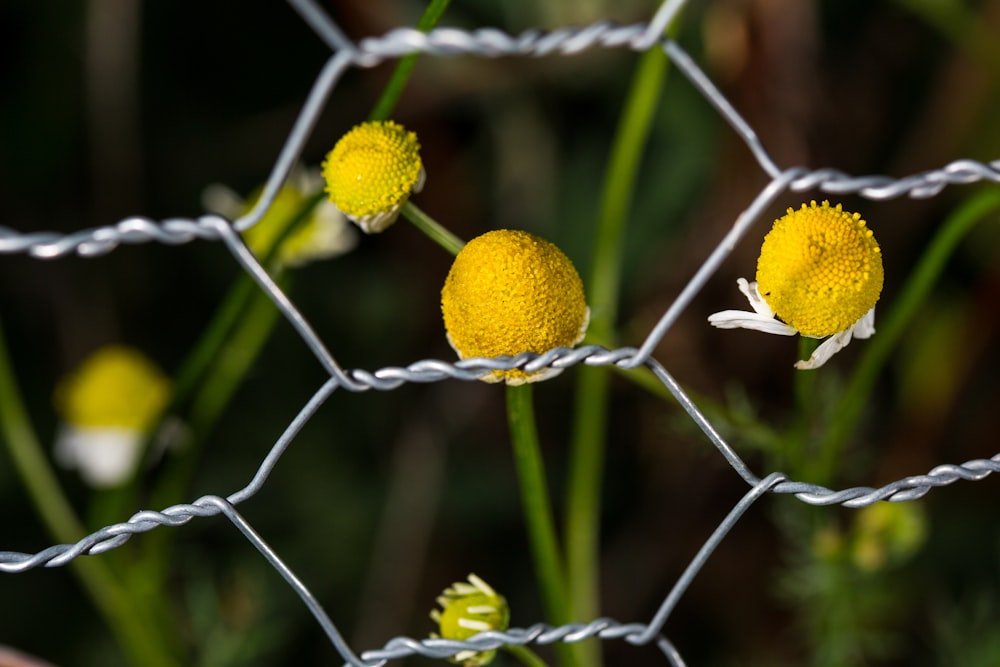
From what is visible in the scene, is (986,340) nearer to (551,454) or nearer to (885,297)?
(885,297)

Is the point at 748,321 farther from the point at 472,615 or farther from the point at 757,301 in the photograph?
the point at 472,615

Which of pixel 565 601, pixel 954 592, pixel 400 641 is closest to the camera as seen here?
pixel 400 641

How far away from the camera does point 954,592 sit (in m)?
0.97

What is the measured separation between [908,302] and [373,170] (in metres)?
0.29

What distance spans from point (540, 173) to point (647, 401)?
0.90 feet

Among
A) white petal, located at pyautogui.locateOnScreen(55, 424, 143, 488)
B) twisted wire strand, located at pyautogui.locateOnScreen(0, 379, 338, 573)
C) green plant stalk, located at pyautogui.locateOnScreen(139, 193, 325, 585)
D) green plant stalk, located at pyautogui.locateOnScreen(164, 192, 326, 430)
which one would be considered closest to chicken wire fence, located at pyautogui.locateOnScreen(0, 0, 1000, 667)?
twisted wire strand, located at pyautogui.locateOnScreen(0, 379, 338, 573)

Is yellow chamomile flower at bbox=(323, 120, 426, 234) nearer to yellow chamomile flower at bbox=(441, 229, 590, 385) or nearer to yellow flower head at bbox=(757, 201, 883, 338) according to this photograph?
yellow chamomile flower at bbox=(441, 229, 590, 385)

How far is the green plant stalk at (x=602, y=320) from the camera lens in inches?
25.6

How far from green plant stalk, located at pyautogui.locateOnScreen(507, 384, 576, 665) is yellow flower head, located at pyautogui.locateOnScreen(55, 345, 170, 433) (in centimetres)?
41

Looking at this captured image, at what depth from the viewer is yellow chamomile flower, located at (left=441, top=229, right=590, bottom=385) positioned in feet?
1.22

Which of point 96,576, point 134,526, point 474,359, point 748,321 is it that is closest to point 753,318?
point 748,321

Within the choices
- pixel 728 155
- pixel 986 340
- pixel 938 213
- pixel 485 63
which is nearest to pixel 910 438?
pixel 986 340

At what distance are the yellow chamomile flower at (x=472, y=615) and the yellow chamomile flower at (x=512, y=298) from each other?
0.12 meters

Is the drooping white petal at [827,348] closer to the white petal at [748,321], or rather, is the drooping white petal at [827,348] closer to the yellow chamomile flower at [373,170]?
the white petal at [748,321]
